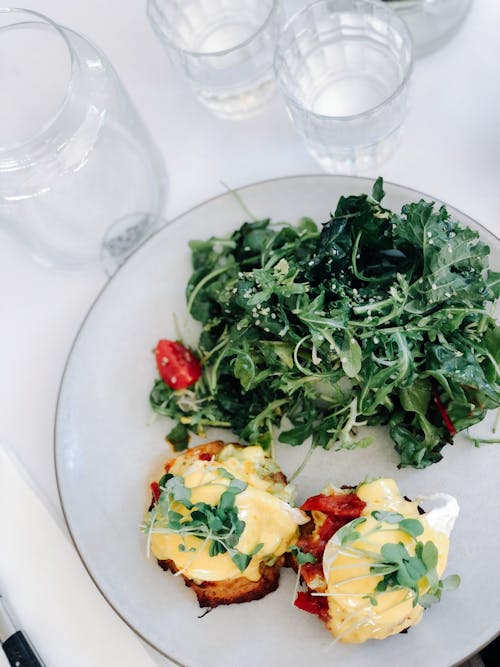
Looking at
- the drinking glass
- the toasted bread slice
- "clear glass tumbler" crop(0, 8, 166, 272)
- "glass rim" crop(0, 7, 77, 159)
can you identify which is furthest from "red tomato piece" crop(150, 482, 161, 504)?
the drinking glass

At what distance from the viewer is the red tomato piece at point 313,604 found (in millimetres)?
1407

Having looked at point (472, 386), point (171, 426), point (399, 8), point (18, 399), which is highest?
point (399, 8)

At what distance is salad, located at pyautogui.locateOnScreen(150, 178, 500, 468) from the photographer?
141 cm

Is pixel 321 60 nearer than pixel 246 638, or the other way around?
pixel 246 638

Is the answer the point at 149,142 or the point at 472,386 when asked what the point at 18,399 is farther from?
the point at 472,386

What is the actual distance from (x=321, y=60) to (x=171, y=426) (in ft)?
2.45

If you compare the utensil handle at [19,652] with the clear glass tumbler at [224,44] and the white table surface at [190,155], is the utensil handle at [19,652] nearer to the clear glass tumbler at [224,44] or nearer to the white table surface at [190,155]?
the white table surface at [190,155]

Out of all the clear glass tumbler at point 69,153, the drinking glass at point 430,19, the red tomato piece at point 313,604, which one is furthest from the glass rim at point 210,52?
the red tomato piece at point 313,604

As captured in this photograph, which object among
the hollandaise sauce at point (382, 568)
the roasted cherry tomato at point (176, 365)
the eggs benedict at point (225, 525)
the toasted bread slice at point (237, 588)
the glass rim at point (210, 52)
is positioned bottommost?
the hollandaise sauce at point (382, 568)

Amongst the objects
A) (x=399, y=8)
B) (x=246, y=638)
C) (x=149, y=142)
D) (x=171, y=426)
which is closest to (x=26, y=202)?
(x=149, y=142)

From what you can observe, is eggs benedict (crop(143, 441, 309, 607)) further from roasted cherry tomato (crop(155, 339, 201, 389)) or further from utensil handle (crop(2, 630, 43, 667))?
utensil handle (crop(2, 630, 43, 667))

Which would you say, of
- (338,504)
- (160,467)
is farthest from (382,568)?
(160,467)

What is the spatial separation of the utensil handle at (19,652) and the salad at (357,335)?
18.1 inches

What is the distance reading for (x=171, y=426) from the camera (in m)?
1.61
